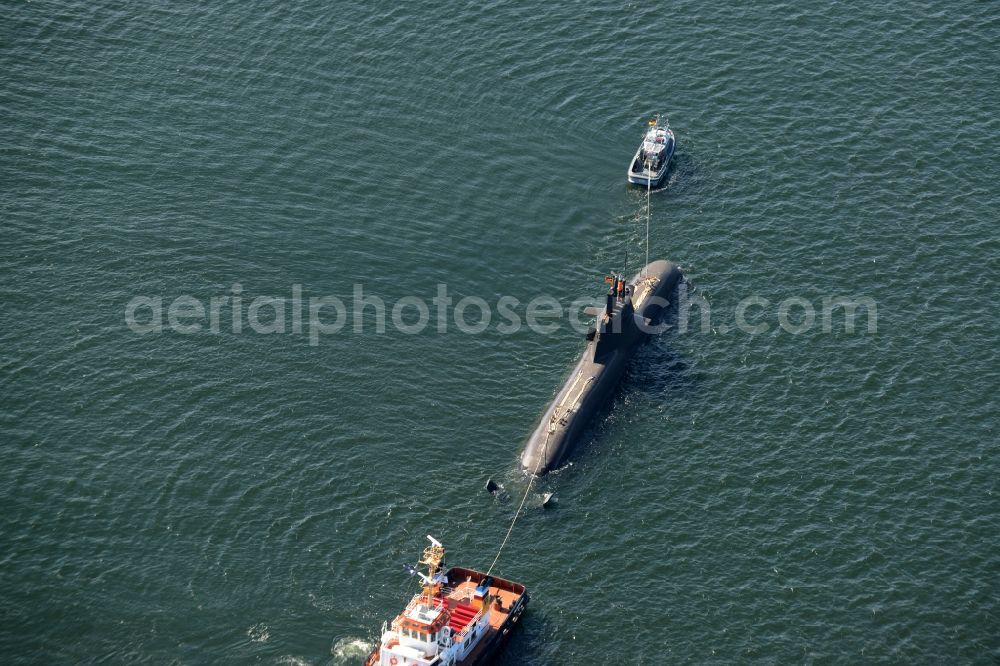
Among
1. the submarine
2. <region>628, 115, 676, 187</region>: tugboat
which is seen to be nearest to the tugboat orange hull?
the submarine

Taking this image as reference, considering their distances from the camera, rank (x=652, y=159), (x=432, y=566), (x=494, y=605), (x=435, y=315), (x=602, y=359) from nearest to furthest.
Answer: (x=432, y=566) < (x=494, y=605) < (x=602, y=359) < (x=435, y=315) < (x=652, y=159)

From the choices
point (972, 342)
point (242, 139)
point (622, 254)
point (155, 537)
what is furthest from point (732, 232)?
point (155, 537)

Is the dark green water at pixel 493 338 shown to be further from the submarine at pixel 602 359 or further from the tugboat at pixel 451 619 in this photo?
the tugboat at pixel 451 619

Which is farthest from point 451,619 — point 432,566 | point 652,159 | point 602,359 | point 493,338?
point 652,159

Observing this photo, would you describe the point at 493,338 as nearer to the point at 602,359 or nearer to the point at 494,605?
the point at 602,359

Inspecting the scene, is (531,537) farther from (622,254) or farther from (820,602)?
(622,254)

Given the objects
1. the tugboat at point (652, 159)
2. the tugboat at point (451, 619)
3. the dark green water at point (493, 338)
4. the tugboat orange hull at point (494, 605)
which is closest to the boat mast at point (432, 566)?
the tugboat at point (451, 619)

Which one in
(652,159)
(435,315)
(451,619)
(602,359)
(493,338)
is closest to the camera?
(451,619)

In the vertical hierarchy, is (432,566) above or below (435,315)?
below
